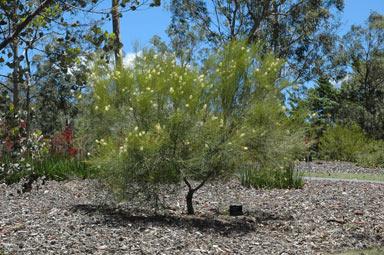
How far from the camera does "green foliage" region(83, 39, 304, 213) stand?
18.3 feet

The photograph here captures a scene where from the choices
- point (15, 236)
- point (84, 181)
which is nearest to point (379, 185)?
point (84, 181)

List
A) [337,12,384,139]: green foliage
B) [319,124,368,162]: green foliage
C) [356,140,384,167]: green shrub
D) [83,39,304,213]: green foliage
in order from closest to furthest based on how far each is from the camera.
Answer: [83,39,304,213]: green foliage
[356,140,384,167]: green shrub
[319,124,368,162]: green foliage
[337,12,384,139]: green foliage

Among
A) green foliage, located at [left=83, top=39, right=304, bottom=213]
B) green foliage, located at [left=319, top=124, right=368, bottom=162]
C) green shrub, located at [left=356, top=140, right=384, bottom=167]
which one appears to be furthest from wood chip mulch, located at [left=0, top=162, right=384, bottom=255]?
green foliage, located at [left=319, top=124, right=368, bottom=162]

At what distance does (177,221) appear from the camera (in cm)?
609

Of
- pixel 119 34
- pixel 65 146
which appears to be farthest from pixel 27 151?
pixel 119 34

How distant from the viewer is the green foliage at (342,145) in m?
18.5

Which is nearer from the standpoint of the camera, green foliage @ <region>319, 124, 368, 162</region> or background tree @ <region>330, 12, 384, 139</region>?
green foliage @ <region>319, 124, 368, 162</region>

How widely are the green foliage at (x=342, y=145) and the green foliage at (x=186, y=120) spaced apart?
12702 millimetres

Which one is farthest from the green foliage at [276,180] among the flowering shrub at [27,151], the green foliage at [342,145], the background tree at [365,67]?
the background tree at [365,67]

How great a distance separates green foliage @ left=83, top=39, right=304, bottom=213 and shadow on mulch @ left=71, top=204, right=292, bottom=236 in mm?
373

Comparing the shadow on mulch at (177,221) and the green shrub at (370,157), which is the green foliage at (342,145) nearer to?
the green shrub at (370,157)

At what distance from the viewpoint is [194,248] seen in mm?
4996

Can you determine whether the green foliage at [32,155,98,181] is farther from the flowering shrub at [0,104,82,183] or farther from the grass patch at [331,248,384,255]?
the grass patch at [331,248,384,255]

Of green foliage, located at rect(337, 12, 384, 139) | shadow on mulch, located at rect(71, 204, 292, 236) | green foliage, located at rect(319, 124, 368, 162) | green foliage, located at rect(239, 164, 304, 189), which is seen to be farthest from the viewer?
green foliage, located at rect(337, 12, 384, 139)
